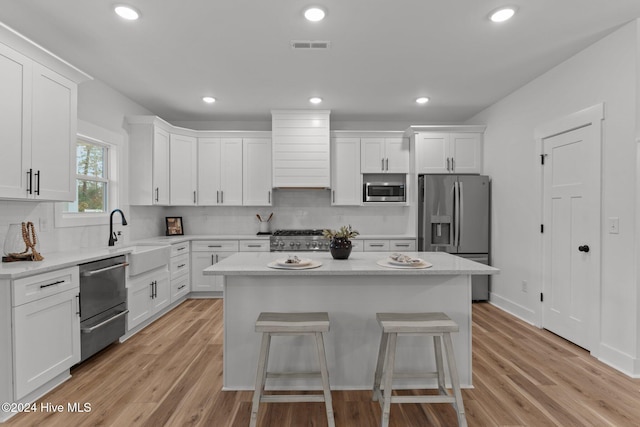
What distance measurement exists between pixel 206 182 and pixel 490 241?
13.6 feet

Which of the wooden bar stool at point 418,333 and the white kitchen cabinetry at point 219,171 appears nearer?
the wooden bar stool at point 418,333

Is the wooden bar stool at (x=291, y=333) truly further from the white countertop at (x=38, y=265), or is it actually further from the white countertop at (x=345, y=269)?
the white countertop at (x=38, y=265)

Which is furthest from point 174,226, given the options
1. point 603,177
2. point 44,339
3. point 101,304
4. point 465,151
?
point 603,177

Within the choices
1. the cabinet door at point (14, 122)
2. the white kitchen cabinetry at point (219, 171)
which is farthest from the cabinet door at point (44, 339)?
the white kitchen cabinetry at point (219, 171)

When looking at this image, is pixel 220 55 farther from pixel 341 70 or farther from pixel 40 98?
pixel 40 98

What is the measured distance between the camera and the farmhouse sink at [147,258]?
3.22 metres

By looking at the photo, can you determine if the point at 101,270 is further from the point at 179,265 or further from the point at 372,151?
the point at 372,151

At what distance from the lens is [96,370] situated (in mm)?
2629

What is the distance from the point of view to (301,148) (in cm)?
478

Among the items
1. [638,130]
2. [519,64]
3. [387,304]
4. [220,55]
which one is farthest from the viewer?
[519,64]

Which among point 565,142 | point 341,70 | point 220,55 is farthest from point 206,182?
point 565,142

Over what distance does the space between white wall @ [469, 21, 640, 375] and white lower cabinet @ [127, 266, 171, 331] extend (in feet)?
13.7

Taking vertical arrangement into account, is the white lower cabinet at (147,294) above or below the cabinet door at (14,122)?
below

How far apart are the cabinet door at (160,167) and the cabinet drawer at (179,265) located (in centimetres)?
77
